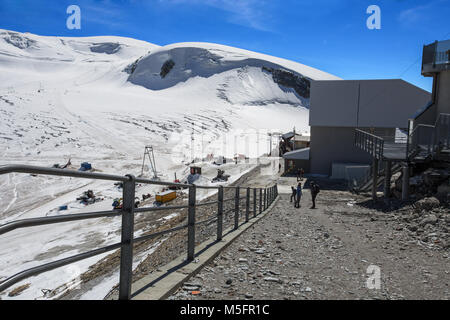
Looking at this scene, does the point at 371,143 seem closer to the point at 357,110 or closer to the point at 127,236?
the point at 127,236

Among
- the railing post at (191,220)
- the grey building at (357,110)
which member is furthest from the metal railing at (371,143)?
the railing post at (191,220)

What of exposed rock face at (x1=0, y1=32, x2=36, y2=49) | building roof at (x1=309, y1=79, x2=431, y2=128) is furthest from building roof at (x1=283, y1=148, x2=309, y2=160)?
exposed rock face at (x1=0, y1=32, x2=36, y2=49)

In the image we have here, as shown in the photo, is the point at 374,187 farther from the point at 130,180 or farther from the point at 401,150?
the point at 130,180

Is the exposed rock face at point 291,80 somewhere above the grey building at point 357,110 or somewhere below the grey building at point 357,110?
above

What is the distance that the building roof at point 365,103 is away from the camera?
110 feet

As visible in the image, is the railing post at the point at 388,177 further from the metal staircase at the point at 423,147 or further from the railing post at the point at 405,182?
the railing post at the point at 405,182

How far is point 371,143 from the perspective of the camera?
58.5 feet

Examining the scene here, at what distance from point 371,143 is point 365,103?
1781 cm

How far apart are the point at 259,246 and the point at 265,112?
9426 cm

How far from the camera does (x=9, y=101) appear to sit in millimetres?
64562

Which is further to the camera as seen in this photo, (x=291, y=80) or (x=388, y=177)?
(x=291, y=80)

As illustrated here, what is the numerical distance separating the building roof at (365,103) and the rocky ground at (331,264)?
1022 inches

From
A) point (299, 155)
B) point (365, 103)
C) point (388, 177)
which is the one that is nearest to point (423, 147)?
point (388, 177)

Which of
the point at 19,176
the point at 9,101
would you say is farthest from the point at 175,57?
the point at 19,176
